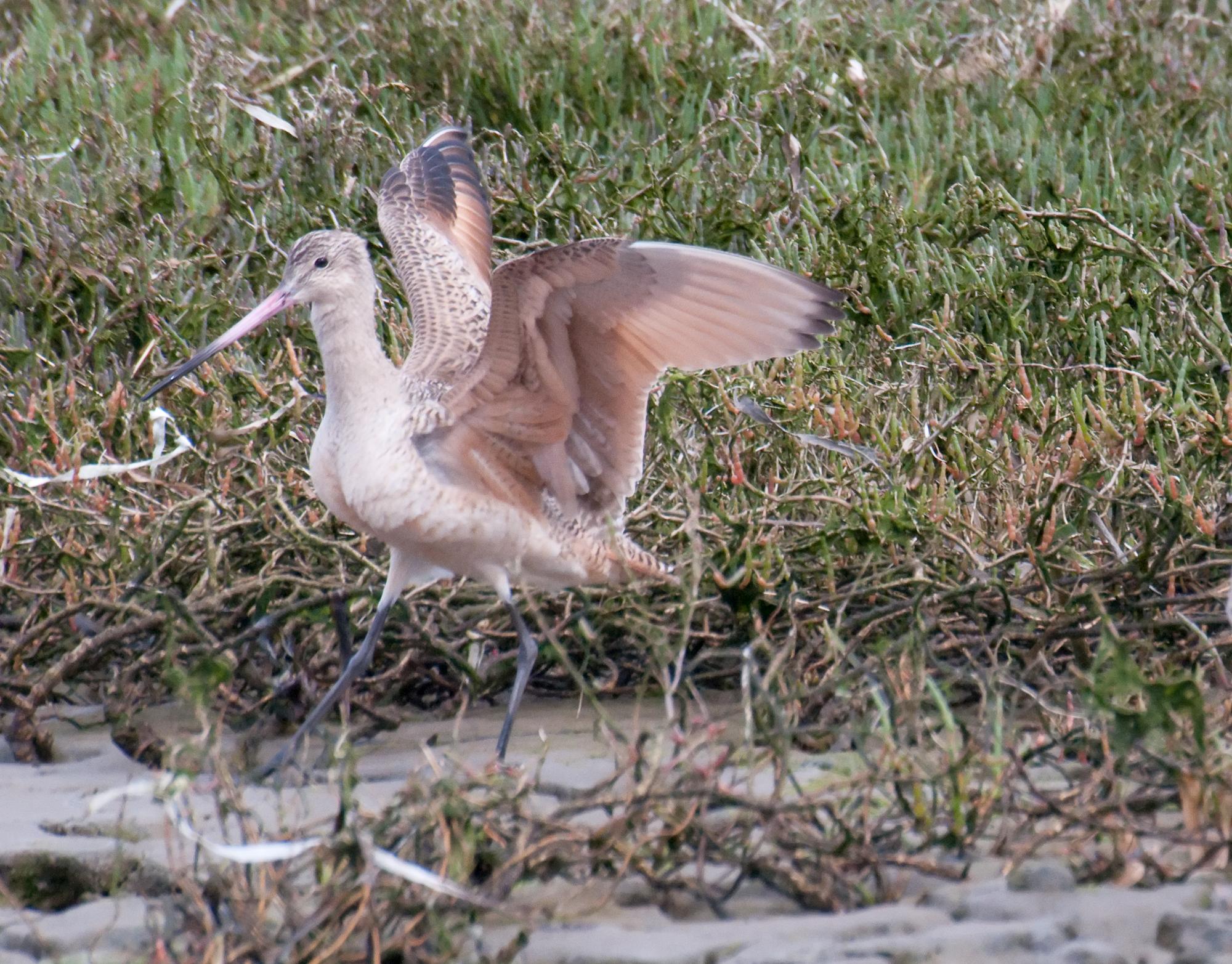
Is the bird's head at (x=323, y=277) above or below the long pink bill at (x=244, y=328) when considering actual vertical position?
above

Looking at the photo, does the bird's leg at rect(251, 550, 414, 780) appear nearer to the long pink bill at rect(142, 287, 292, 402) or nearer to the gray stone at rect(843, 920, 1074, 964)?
the long pink bill at rect(142, 287, 292, 402)

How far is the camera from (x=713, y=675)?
12.7 ft

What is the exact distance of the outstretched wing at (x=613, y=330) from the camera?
375 cm

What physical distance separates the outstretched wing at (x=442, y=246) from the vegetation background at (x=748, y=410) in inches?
15.6

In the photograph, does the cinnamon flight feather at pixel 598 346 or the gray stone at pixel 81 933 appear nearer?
the gray stone at pixel 81 933

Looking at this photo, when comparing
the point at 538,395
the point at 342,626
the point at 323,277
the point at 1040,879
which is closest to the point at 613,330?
the point at 538,395

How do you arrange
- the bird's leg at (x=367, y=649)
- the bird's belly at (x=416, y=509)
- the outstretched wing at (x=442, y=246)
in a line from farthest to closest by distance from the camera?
1. the outstretched wing at (x=442, y=246)
2. the bird's leg at (x=367, y=649)
3. the bird's belly at (x=416, y=509)

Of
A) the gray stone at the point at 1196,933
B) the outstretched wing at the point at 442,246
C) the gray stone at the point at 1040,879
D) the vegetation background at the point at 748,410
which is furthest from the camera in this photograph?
the outstretched wing at the point at 442,246

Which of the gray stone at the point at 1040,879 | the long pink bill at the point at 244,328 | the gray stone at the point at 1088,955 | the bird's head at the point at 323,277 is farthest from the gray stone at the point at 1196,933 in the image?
the long pink bill at the point at 244,328

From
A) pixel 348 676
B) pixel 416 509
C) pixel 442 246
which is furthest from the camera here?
pixel 442 246

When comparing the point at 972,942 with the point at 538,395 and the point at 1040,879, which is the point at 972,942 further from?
the point at 538,395

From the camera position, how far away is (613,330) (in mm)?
3904

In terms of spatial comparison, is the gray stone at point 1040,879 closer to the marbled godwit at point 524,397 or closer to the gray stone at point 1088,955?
the gray stone at point 1088,955

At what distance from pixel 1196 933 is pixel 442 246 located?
2922 mm
